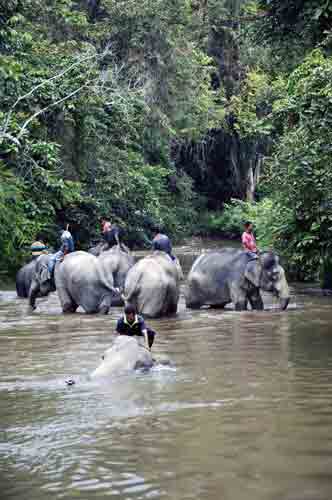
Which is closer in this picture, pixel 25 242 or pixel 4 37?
pixel 4 37

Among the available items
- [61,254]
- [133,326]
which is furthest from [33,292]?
[133,326]

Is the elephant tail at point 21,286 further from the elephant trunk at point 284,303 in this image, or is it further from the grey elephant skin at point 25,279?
the elephant trunk at point 284,303

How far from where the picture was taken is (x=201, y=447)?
23.4ft

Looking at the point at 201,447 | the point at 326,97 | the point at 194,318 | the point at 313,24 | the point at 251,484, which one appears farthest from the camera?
the point at 313,24

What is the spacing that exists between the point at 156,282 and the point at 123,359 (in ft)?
21.6

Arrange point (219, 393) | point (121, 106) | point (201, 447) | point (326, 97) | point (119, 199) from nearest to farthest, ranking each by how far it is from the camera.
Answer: point (201, 447)
point (219, 393)
point (326, 97)
point (121, 106)
point (119, 199)

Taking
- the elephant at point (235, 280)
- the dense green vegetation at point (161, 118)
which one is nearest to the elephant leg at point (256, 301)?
the elephant at point (235, 280)

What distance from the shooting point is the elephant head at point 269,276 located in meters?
17.4

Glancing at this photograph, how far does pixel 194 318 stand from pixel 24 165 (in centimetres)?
959

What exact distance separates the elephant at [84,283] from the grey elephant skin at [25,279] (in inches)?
71.1

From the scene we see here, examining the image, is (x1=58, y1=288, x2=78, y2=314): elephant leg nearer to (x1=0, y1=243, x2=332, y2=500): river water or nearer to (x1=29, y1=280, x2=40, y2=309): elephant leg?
(x1=29, y1=280, x2=40, y2=309): elephant leg

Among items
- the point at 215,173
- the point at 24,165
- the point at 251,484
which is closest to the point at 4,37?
the point at 24,165

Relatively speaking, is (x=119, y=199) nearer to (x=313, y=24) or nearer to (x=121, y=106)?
(x=121, y=106)

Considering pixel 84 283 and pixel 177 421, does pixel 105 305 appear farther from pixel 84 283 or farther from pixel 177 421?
pixel 177 421
